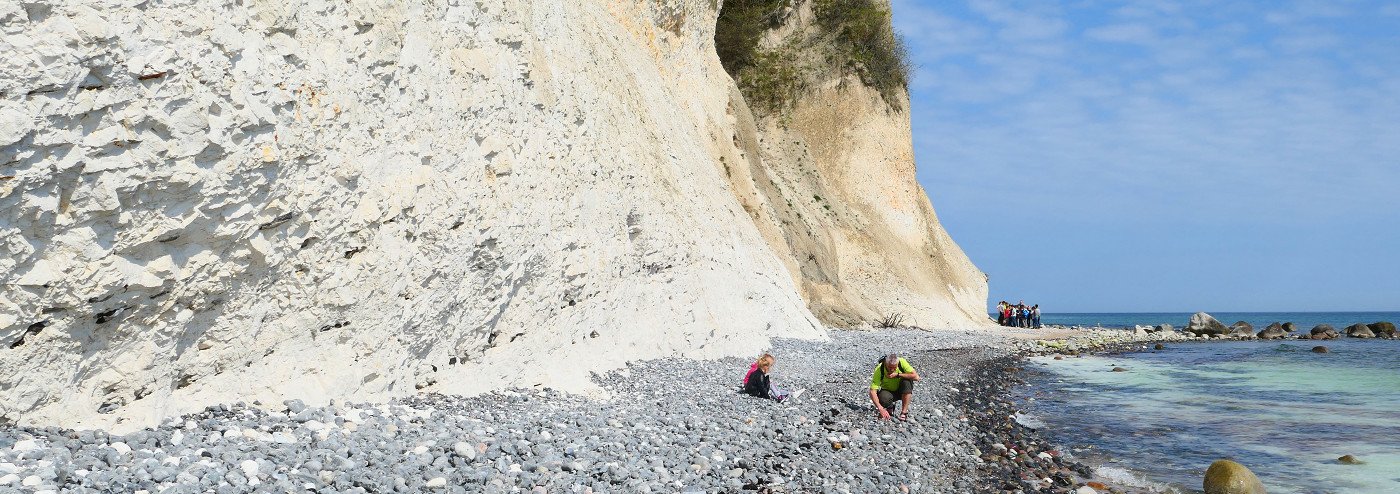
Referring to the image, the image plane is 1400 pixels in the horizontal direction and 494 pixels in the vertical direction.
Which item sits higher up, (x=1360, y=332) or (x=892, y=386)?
(x=1360, y=332)

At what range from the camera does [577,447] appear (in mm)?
6727

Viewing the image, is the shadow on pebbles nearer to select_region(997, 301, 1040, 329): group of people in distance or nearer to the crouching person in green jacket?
the crouching person in green jacket

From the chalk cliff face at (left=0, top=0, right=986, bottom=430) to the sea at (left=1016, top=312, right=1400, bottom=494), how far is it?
6213 millimetres

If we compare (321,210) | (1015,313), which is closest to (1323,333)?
(1015,313)

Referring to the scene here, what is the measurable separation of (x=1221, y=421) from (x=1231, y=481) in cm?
577

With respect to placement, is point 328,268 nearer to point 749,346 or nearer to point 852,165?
point 749,346

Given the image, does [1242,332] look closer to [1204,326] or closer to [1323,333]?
[1204,326]

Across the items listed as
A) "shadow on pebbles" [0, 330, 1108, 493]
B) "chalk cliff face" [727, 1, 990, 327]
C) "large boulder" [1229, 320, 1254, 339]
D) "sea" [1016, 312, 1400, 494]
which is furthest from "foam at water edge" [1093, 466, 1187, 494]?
"large boulder" [1229, 320, 1254, 339]

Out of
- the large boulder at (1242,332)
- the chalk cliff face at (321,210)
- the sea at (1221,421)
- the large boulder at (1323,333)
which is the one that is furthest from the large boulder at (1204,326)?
the chalk cliff face at (321,210)

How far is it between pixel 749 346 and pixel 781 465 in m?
7.76

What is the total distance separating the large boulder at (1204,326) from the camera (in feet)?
145

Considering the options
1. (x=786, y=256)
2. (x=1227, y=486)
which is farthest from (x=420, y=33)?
(x=786, y=256)

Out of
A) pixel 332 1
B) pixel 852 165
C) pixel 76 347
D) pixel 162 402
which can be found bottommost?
pixel 162 402

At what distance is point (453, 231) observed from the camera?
8.39 m
